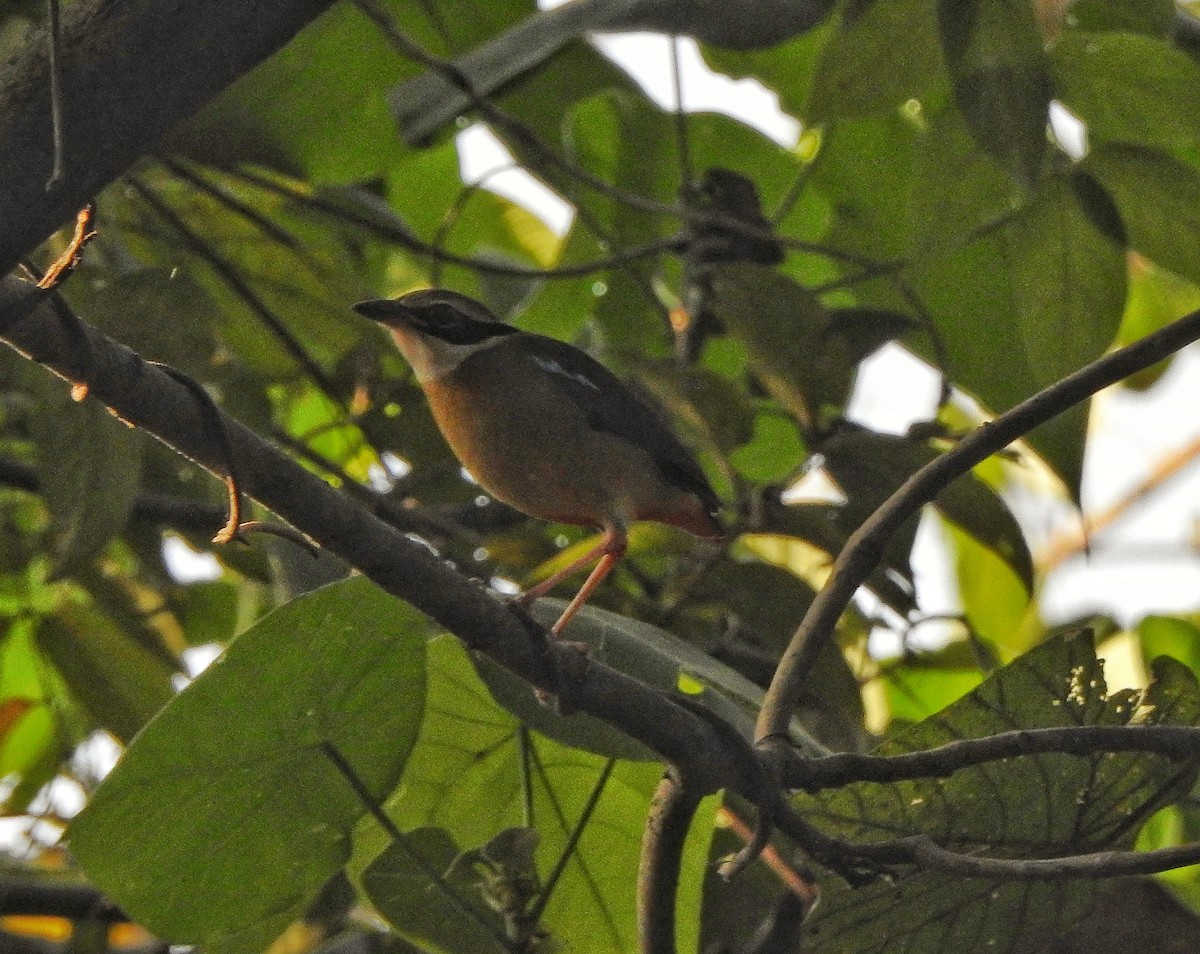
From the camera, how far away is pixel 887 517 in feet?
7.32

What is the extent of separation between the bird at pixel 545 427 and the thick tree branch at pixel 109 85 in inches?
55.2

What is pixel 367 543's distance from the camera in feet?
5.71

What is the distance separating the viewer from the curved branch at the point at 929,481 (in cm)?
212

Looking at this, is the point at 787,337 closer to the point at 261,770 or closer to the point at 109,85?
the point at 261,770

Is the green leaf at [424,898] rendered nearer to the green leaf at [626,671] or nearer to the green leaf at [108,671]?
the green leaf at [626,671]

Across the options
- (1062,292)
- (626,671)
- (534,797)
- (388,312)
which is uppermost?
(388,312)

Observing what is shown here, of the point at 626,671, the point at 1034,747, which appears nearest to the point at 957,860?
the point at 1034,747

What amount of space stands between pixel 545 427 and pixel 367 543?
140 centimetres

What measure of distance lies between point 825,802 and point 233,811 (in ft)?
3.06

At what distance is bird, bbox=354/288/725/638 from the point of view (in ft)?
10.2

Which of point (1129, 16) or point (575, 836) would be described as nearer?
point (575, 836)

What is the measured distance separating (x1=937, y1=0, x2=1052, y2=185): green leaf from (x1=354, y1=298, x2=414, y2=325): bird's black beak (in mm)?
1253

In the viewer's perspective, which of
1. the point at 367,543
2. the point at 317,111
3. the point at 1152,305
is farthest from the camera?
the point at 1152,305

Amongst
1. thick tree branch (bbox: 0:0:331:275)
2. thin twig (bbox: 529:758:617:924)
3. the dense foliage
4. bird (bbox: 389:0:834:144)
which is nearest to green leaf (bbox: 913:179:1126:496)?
the dense foliage
